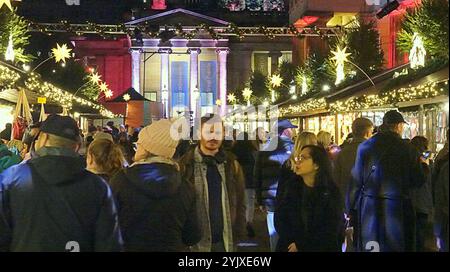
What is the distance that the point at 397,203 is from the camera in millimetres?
5488

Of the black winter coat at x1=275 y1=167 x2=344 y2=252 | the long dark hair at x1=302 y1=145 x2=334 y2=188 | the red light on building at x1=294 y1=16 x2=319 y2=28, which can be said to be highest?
the red light on building at x1=294 y1=16 x2=319 y2=28

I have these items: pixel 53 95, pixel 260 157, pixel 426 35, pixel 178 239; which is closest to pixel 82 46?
pixel 53 95

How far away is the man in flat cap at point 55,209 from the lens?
3.33 m

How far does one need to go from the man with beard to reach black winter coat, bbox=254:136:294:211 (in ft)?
10.7

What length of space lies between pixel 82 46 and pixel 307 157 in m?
79.2

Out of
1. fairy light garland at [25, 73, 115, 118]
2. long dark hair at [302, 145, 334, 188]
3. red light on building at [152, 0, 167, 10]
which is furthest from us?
red light on building at [152, 0, 167, 10]

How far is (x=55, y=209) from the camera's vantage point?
3.34 m

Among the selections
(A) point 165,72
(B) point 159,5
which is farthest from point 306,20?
(B) point 159,5

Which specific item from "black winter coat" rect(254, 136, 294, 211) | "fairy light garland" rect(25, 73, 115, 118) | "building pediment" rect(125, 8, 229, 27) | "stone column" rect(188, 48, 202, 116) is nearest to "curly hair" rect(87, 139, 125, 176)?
"black winter coat" rect(254, 136, 294, 211)

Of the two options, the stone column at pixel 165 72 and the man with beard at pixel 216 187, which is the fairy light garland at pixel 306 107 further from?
the stone column at pixel 165 72

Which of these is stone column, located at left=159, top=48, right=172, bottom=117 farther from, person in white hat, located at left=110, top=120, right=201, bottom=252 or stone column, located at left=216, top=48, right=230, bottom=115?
person in white hat, located at left=110, top=120, right=201, bottom=252

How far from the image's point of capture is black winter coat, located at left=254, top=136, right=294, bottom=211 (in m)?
8.84

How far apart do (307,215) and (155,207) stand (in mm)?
1654

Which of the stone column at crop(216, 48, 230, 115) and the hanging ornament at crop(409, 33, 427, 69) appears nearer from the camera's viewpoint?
the hanging ornament at crop(409, 33, 427, 69)
